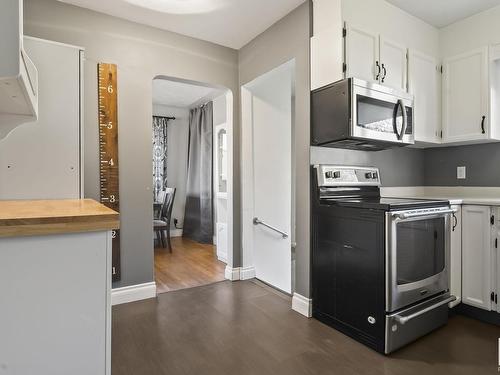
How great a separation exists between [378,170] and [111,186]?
7.59 ft

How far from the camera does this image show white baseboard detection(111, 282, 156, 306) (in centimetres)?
253

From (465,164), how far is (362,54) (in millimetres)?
1627

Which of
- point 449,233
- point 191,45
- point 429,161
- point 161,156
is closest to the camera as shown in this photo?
point 449,233

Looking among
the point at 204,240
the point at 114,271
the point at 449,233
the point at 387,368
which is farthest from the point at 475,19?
the point at 204,240

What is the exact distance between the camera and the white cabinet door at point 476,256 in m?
2.19

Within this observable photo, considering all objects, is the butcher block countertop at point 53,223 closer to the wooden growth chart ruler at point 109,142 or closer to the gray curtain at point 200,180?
the wooden growth chart ruler at point 109,142

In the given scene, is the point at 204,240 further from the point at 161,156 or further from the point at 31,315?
the point at 31,315

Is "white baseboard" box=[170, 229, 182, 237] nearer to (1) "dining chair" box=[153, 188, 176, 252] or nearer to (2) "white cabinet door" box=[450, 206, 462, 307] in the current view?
(1) "dining chair" box=[153, 188, 176, 252]

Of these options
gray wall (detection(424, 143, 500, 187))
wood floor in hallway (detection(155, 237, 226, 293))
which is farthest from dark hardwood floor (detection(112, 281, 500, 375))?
gray wall (detection(424, 143, 500, 187))

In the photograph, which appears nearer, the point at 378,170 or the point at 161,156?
the point at 378,170

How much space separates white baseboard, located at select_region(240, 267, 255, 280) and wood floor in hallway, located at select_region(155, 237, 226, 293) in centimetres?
25

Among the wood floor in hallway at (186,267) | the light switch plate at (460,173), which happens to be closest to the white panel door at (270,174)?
the wood floor in hallway at (186,267)

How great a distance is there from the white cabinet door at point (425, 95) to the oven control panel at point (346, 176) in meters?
0.53

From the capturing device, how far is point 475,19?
8.53 feet
